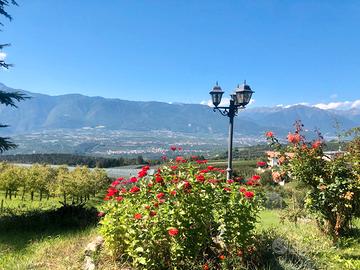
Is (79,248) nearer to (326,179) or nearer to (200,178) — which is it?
(200,178)

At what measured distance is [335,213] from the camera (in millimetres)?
7520

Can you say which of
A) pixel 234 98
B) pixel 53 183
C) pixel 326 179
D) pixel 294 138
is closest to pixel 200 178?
pixel 294 138

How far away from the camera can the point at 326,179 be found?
7.34 m

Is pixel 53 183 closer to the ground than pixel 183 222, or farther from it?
closer to the ground

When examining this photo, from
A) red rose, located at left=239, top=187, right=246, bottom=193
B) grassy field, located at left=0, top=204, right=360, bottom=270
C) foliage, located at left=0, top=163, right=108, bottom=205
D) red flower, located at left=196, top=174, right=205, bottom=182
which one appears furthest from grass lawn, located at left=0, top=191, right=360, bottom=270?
foliage, located at left=0, top=163, right=108, bottom=205

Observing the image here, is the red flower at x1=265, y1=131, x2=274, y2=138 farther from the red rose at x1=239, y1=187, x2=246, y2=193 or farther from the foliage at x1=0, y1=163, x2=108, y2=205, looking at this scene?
the foliage at x1=0, y1=163, x2=108, y2=205

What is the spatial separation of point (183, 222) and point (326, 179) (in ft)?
12.4

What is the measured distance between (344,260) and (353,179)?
154 centimetres

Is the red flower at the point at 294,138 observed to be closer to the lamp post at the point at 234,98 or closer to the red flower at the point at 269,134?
the red flower at the point at 269,134

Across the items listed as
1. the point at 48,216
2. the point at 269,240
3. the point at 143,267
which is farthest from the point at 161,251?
the point at 48,216

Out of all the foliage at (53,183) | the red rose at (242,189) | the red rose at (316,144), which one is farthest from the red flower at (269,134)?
the foliage at (53,183)

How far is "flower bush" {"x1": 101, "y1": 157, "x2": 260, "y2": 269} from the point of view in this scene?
4836 mm

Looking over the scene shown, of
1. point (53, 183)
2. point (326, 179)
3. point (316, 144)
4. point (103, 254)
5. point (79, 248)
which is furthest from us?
point (53, 183)

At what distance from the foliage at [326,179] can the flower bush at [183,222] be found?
2.22m
